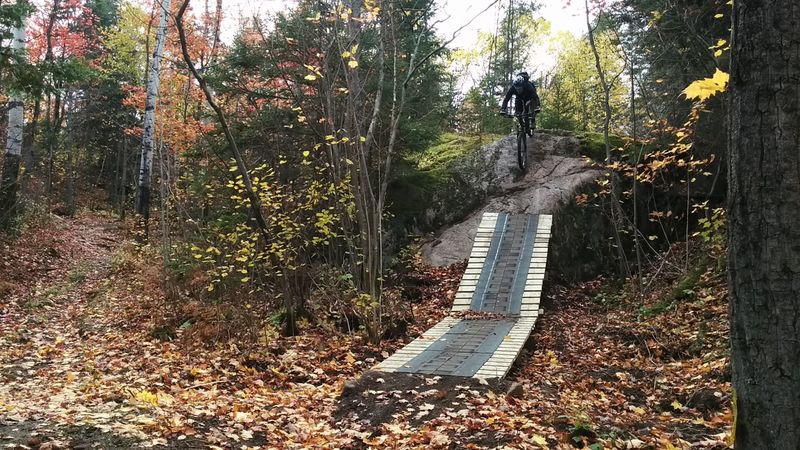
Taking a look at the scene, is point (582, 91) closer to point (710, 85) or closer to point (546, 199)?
point (546, 199)

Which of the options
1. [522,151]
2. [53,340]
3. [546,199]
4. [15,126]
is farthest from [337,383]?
[15,126]

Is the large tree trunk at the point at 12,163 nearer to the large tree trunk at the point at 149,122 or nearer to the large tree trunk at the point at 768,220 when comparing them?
the large tree trunk at the point at 149,122

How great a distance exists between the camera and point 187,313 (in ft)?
27.9

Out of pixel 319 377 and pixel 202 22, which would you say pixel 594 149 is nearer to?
pixel 319 377

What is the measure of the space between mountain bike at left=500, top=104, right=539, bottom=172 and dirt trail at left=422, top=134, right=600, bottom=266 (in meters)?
0.31

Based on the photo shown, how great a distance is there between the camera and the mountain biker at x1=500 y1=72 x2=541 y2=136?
38.5 feet

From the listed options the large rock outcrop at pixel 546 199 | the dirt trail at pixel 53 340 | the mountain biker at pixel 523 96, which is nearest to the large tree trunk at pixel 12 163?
the dirt trail at pixel 53 340

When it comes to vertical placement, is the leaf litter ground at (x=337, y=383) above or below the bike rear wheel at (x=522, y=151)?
below

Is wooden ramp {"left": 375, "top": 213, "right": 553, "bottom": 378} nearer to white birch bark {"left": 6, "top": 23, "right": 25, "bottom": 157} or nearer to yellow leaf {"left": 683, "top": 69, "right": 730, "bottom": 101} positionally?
yellow leaf {"left": 683, "top": 69, "right": 730, "bottom": 101}

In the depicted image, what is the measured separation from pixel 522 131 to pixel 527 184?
4.62 feet

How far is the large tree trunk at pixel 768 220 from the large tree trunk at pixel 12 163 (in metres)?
13.7

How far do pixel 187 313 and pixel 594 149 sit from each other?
10.5 metres

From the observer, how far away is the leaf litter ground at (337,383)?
160 inches

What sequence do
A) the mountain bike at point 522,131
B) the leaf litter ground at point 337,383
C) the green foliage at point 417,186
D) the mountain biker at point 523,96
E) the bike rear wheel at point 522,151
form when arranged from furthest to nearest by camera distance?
the green foliage at point 417,186
the bike rear wheel at point 522,151
the mountain bike at point 522,131
the mountain biker at point 523,96
the leaf litter ground at point 337,383
